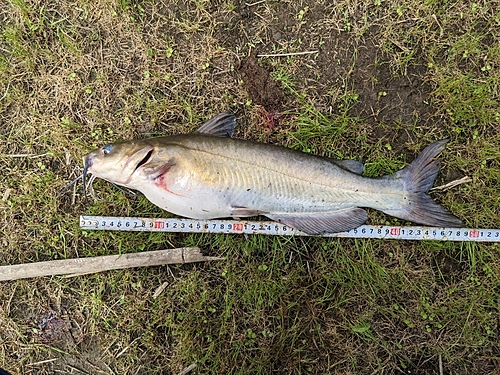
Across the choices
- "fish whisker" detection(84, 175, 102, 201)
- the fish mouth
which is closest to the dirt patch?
the fish mouth

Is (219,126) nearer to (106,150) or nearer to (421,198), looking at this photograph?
(106,150)

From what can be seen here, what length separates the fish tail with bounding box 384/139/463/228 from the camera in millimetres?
3453

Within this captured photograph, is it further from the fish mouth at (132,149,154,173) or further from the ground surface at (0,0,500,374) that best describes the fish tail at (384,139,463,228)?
the fish mouth at (132,149,154,173)

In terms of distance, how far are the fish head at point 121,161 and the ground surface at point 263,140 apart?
24.8 inches

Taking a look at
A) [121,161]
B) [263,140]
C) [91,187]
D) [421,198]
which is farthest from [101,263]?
[421,198]

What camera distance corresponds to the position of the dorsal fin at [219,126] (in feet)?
11.1

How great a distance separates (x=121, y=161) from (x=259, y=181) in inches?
44.1

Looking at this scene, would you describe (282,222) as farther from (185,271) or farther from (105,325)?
(105,325)

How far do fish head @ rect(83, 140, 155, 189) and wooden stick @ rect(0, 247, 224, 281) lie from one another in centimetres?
85

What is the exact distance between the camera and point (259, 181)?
3227 mm

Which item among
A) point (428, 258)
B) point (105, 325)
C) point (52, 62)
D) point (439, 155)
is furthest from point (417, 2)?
point (105, 325)

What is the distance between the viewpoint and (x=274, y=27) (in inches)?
154

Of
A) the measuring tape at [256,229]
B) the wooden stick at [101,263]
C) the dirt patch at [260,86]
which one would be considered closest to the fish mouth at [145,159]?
the measuring tape at [256,229]

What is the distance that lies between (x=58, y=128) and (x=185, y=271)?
187cm
